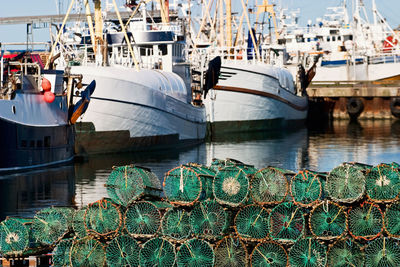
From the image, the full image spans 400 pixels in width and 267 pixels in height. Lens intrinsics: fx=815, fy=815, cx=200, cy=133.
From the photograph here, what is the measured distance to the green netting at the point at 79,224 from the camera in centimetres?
1645

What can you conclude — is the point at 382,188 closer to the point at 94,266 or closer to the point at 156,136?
the point at 94,266

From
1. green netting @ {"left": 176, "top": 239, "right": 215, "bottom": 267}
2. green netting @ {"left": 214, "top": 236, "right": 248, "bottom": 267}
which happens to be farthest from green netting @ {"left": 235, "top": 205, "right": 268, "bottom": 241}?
green netting @ {"left": 176, "top": 239, "right": 215, "bottom": 267}

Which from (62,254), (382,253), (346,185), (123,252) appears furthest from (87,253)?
(382,253)

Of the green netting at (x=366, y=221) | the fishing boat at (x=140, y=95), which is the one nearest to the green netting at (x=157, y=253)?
the green netting at (x=366, y=221)

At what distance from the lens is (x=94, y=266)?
15922 mm

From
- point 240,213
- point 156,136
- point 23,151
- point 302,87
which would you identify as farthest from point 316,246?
point 302,87

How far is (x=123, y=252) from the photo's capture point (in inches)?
622

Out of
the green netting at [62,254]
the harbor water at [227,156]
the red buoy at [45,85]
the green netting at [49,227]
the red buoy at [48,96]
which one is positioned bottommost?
the harbor water at [227,156]

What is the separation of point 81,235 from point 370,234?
5722 mm

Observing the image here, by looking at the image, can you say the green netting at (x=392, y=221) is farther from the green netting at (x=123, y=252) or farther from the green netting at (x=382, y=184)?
the green netting at (x=123, y=252)

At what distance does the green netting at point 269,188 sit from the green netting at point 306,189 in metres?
0.21

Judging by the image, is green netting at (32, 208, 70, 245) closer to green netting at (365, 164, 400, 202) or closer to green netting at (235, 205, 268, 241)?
green netting at (235, 205, 268, 241)

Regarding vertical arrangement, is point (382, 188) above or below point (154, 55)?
below

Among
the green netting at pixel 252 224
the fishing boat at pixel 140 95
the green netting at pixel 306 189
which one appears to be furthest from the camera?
the fishing boat at pixel 140 95
